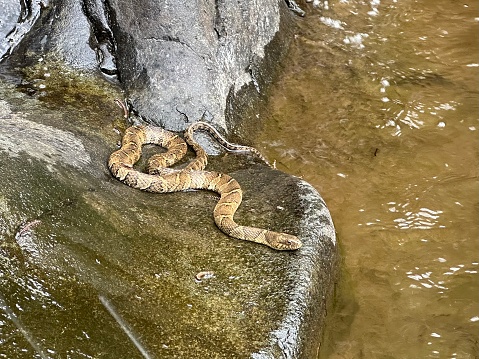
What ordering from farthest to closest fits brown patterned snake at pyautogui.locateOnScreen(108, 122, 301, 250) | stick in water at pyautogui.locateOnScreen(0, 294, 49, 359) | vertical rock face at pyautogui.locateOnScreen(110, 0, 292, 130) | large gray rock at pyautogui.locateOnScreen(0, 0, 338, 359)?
vertical rock face at pyautogui.locateOnScreen(110, 0, 292, 130)
brown patterned snake at pyautogui.locateOnScreen(108, 122, 301, 250)
large gray rock at pyautogui.locateOnScreen(0, 0, 338, 359)
stick in water at pyautogui.locateOnScreen(0, 294, 49, 359)

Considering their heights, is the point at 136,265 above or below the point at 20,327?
below

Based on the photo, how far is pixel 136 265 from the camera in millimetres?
4797

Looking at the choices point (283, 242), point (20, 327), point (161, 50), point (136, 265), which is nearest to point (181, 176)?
point (283, 242)

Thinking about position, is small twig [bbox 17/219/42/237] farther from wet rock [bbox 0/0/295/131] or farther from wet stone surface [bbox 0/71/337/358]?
wet rock [bbox 0/0/295/131]

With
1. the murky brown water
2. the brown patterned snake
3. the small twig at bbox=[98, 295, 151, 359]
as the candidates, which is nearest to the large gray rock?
the small twig at bbox=[98, 295, 151, 359]

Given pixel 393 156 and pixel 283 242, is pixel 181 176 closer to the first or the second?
pixel 283 242

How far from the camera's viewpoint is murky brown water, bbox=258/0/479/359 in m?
5.63

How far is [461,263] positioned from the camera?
625cm

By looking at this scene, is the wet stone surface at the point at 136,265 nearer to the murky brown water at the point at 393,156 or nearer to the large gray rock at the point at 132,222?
the large gray rock at the point at 132,222

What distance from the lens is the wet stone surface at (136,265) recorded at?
162 inches

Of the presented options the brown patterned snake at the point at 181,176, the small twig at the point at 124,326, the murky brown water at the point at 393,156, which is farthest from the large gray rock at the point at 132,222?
the murky brown water at the point at 393,156

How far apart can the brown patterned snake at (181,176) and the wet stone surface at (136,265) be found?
0.33 feet

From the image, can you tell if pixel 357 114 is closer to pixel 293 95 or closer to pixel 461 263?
pixel 293 95

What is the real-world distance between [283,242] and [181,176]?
1.49m
